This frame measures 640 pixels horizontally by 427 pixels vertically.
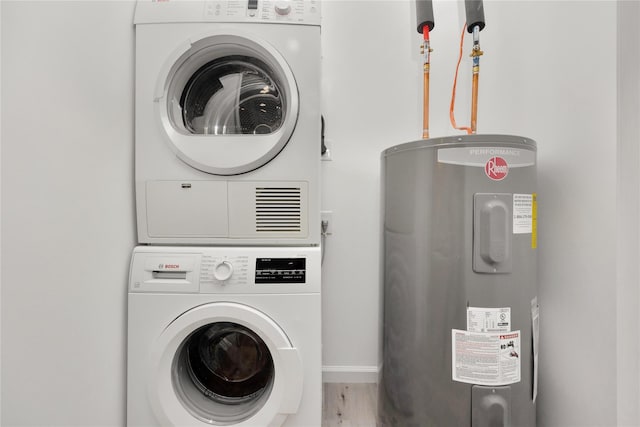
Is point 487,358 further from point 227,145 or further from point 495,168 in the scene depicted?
point 227,145

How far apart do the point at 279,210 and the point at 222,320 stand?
0.40 m

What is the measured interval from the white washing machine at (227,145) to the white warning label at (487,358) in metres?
0.59

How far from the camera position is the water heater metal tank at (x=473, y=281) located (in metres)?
0.90

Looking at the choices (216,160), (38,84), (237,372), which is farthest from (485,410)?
(38,84)

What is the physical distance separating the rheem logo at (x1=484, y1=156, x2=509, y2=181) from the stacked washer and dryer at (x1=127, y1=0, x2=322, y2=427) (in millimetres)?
532

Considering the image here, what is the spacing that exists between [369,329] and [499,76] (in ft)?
4.41

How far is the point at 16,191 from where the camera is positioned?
2.19 feet

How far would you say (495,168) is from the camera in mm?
900

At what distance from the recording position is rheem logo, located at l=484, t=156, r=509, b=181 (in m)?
0.90

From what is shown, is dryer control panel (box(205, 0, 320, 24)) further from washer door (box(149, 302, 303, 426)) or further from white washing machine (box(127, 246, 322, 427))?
washer door (box(149, 302, 303, 426))

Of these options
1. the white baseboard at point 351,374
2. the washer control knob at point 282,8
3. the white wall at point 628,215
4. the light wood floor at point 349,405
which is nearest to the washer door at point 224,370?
the light wood floor at point 349,405

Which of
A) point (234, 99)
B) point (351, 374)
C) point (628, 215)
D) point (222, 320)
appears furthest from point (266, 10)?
point (351, 374)

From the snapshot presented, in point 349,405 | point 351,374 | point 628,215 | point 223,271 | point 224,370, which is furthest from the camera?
point 351,374

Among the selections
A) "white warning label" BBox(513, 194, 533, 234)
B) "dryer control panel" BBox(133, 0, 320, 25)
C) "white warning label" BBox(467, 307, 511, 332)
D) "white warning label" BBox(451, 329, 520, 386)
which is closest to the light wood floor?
"white warning label" BBox(451, 329, 520, 386)
